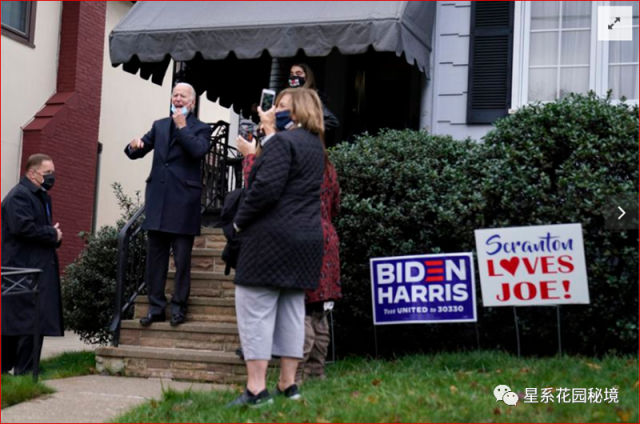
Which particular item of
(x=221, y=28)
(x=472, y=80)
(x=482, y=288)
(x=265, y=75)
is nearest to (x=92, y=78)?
(x=265, y=75)

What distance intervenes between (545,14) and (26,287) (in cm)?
624

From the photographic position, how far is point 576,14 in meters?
9.41

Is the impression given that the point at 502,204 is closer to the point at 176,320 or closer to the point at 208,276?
the point at 208,276

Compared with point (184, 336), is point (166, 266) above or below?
above

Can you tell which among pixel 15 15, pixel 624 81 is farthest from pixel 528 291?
pixel 15 15

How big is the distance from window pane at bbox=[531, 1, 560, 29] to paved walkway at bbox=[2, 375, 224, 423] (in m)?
5.50

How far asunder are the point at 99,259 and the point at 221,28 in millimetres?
2871

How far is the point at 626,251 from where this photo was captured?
6801 mm

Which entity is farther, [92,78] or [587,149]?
[92,78]

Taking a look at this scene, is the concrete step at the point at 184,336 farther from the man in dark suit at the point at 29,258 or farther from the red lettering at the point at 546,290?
the red lettering at the point at 546,290

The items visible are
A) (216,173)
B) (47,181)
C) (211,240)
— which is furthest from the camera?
(216,173)

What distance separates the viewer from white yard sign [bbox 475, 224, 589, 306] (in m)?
6.63

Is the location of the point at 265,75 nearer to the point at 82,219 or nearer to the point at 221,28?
the point at 221,28

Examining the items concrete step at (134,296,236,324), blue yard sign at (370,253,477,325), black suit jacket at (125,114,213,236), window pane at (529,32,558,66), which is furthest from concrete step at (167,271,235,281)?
window pane at (529,32,558,66)
